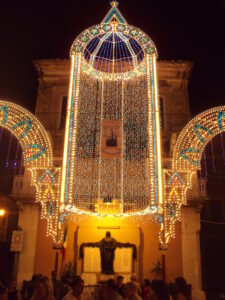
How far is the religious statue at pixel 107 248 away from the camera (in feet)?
47.1

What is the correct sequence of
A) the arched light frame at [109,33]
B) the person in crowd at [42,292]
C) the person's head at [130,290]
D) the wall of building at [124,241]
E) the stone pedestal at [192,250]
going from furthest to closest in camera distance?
1. the arched light frame at [109,33]
2. the wall of building at [124,241]
3. the stone pedestal at [192,250]
4. the person's head at [130,290]
5. the person in crowd at [42,292]

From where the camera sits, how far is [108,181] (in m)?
14.7

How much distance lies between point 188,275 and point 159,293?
10.6 meters

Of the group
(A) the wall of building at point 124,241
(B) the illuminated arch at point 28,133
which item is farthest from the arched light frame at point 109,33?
(A) the wall of building at point 124,241

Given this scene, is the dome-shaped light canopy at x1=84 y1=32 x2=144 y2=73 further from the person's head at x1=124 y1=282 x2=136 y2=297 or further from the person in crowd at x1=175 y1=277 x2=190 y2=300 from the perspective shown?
the person in crowd at x1=175 y1=277 x2=190 y2=300

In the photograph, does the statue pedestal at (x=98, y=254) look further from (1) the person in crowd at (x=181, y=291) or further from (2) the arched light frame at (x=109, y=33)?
(1) the person in crowd at (x=181, y=291)

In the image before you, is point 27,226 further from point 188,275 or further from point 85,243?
point 188,275

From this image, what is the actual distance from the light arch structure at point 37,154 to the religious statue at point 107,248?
2266mm

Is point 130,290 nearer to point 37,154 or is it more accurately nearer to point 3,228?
point 37,154

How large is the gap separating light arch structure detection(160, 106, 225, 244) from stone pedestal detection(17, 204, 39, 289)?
620 cm

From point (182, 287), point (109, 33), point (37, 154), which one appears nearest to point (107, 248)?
point (37, 154)

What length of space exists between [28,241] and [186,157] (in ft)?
26.8

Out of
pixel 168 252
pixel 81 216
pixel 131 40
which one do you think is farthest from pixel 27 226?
pixel 131 40

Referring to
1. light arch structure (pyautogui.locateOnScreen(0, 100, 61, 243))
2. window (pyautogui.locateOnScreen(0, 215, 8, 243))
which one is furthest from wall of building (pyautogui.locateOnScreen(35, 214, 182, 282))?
window (pyautogui.locateOnScreen(0, 215, 8, 243))
